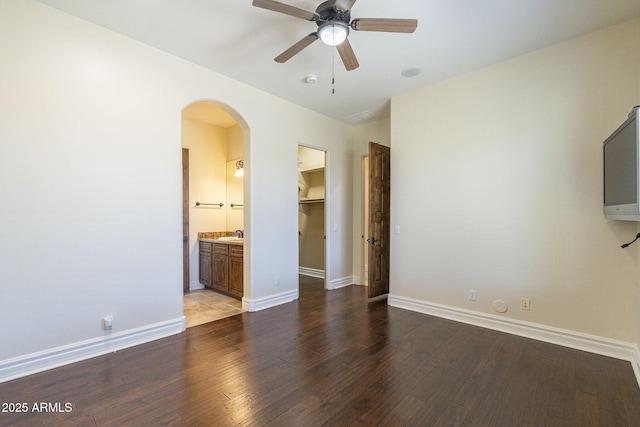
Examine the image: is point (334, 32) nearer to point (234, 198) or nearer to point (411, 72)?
point (411, 72)

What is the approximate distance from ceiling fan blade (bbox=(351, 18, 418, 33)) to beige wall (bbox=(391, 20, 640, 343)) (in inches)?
69.4

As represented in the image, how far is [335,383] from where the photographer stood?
2.12 m

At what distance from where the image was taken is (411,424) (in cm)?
170

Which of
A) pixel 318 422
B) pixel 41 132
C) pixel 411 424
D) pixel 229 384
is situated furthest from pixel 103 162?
pixel 411 424

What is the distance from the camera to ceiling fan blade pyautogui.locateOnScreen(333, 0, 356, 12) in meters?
1.98

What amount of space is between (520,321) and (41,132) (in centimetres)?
487

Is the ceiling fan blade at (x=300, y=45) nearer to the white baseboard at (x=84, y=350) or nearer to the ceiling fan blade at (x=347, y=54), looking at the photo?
the ceiling fan blade at (x=347, y=54)

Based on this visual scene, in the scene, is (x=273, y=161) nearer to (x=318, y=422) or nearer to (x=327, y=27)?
(x=327, y=27)

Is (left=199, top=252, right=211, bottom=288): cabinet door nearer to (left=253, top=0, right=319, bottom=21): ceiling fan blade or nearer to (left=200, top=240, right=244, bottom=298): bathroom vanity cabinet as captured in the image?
(left=200, top=240, right=244, bottom=298): bathroom vanity cabinet

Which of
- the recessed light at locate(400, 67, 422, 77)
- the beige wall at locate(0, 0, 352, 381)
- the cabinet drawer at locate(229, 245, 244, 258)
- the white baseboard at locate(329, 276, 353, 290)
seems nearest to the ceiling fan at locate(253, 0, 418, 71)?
the recessed light at locate(400, 67, 422, 77)

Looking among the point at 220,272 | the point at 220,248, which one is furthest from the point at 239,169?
the point at 220,272

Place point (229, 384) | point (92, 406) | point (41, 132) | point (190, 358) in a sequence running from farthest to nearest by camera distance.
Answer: point (190, 358) < point (41, 132) < point (229, 384) < point (92, 406)

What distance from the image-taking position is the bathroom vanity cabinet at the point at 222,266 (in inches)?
A: 164

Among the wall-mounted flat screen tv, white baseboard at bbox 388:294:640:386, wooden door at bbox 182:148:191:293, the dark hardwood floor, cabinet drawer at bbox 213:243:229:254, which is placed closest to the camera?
the dark hardwood floor
